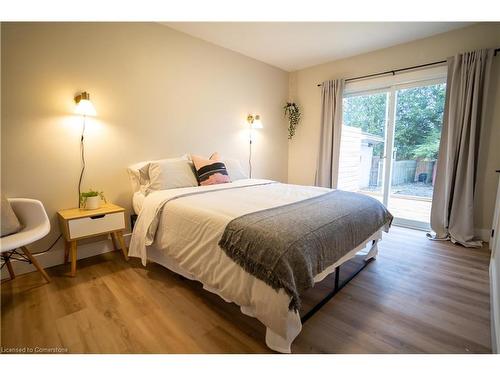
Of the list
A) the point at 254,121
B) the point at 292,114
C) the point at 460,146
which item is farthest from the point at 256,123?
the point at 460,146

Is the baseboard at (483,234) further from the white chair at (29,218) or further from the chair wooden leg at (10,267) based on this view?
the chair wooden leg at (10,267)

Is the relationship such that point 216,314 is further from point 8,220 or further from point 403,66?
point 403,66

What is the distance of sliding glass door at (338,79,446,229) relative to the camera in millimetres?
3293

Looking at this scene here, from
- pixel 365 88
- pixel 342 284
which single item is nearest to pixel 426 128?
pixel 365 88

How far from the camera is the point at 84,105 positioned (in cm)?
223

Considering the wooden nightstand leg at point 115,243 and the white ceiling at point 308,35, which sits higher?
the white ceiling at point 308,35

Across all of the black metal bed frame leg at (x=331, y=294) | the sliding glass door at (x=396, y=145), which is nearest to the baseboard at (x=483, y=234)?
the sliding glass door at (x=396, y=145)

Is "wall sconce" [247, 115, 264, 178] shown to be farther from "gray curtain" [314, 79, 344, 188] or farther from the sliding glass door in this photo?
the sliding glass door

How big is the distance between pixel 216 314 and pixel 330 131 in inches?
129

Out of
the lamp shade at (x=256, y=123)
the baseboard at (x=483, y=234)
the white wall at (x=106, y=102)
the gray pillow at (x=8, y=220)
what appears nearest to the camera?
the gray pillow at (x=8, y=220)

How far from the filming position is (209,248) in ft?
5.44

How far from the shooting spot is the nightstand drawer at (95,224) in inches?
83.0

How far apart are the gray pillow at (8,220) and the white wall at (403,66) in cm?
387

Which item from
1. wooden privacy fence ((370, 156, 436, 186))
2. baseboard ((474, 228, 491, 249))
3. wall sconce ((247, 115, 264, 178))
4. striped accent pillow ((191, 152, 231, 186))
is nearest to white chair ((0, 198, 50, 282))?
striped accent pillow ((191, 152, 231, 186))
